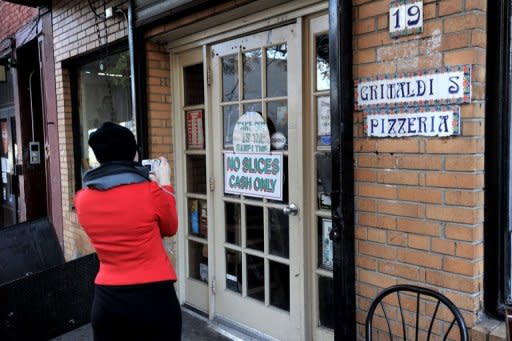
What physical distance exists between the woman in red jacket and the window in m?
2.45

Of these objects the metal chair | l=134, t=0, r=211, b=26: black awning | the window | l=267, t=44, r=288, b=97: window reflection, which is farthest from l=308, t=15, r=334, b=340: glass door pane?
the window

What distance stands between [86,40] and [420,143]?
381 cm

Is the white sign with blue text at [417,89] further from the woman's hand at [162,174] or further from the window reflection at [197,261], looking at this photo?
the window reflection at [197,261]

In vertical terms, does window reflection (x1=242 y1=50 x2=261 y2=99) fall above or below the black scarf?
above

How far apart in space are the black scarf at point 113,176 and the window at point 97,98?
244 cm

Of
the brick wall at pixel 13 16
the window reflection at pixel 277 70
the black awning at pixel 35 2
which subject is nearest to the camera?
the window reflection at pixel 277 70

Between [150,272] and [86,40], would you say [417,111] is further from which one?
[86,40]

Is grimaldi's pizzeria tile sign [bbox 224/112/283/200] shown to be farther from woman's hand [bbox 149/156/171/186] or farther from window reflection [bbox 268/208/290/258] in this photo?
woman's hand [bbox 149/156/171/186]

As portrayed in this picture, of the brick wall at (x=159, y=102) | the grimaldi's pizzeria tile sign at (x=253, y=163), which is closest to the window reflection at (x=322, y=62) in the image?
the grimaldi's pizzeria tile sign at (x=253, y=163)

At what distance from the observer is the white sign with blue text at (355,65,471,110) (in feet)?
6.78

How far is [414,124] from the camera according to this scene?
2.24m

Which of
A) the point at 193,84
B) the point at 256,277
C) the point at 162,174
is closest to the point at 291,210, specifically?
the point at 256,277

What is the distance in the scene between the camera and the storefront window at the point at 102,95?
4.69m

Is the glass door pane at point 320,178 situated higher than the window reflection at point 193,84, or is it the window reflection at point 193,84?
the window reflection at point 193,84
